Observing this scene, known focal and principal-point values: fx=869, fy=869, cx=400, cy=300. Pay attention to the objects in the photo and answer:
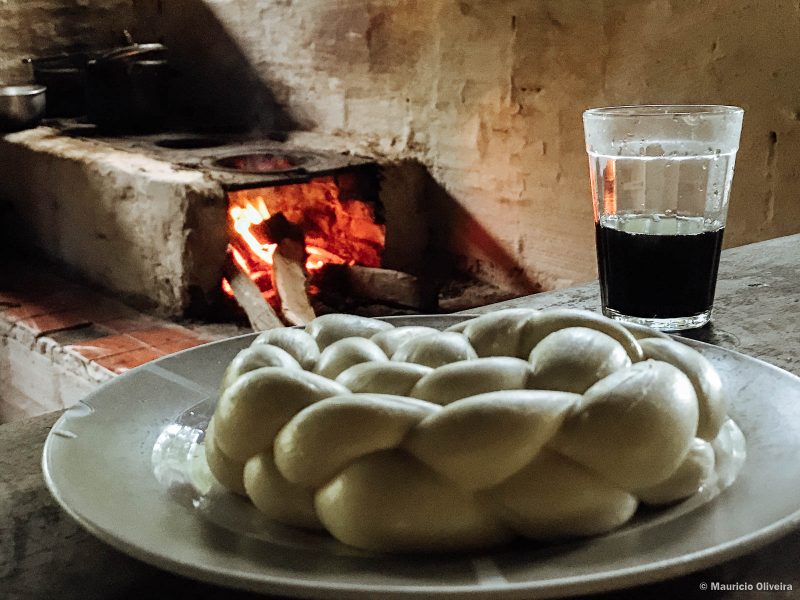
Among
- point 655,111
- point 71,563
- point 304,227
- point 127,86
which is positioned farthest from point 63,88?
point 71,563

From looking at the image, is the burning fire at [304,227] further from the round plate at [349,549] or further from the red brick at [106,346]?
the round plate at [349,549]

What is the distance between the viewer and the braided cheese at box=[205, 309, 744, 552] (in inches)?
15.4

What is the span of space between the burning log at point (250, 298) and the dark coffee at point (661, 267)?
4.70ft

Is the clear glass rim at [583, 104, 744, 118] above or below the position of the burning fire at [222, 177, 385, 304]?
above

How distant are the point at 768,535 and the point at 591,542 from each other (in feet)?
0.24

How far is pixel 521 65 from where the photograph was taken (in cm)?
232

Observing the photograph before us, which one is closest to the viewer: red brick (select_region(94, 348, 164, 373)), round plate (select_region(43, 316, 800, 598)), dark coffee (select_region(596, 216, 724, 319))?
round plate (select_region(43, 316, 800, 598))

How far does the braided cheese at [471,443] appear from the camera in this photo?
39cm

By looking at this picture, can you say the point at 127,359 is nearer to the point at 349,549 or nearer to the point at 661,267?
the point at 661,267

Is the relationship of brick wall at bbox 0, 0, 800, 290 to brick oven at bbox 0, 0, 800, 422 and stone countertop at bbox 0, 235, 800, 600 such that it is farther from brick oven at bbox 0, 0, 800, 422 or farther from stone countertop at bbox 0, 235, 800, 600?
stone countertop at bbox 0, 235, 800, 600

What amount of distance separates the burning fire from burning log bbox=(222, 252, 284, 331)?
3cm

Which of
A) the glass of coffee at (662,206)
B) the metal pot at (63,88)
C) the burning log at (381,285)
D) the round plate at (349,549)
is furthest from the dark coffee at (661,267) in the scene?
the metal pot at (63,88)

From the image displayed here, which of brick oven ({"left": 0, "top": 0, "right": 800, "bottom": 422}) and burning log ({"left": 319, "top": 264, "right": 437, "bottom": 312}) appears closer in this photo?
brick oven ({"left": 0, "top": 0, "right": 800, "bottom": 422})

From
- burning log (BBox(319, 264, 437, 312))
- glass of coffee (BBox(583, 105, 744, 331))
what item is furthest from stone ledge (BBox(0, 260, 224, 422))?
glass of coffee (BBox(583, 105, 744, 331))
